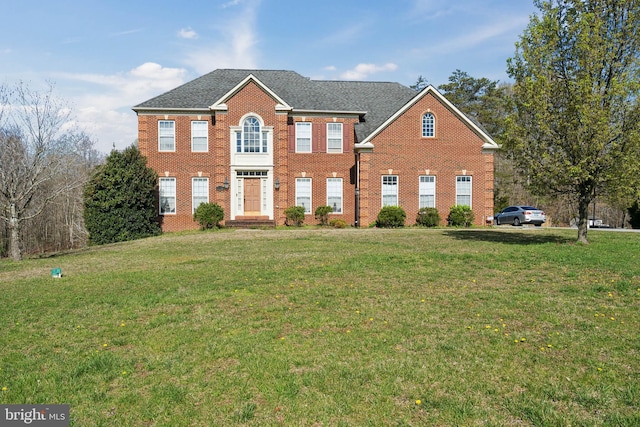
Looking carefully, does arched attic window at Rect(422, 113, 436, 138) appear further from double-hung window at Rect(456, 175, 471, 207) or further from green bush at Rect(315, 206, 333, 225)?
green bush at Rect(315, 206, 333, 225)

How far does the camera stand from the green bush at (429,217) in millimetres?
24578

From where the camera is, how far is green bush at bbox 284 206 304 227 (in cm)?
2494

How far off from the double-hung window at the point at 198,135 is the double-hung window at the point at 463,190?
47.9ft

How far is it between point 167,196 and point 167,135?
11.3 ft

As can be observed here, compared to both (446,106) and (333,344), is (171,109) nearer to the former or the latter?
(446,106)

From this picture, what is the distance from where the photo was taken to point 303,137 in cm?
2600

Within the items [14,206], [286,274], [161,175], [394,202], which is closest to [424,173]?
[394,202]

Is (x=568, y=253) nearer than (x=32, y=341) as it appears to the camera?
No

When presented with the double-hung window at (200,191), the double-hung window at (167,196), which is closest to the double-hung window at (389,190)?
the double-hung window at (200,191)

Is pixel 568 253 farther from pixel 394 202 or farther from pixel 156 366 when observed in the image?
pixel 394 202

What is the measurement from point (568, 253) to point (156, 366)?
1136cm

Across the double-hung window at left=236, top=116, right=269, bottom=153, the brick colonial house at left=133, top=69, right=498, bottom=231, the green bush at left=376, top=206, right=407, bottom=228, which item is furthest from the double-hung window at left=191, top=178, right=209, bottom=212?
the green bush at left=376, top=206, right=407, bottom=228

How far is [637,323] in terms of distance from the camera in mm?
6234

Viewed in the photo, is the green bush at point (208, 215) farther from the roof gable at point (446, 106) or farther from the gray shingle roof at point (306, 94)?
the roof gable at point (446, 106)
